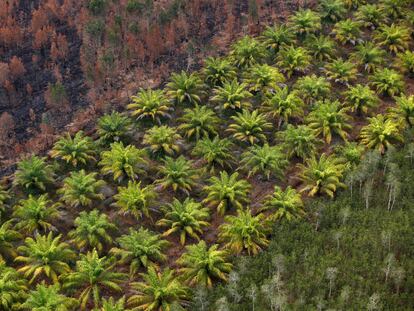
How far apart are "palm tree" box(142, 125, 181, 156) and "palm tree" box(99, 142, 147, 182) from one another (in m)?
1.29

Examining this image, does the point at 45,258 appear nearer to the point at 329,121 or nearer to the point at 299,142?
the point at 299,142

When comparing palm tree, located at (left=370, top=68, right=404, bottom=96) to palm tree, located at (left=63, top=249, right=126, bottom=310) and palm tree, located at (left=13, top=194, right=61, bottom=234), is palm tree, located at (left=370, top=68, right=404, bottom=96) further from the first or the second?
palm tree, located at (left=13, top=194, right=61, bottom=234)

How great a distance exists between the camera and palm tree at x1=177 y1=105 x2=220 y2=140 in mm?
34250

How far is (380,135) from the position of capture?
103ft

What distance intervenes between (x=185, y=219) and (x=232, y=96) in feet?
41.3

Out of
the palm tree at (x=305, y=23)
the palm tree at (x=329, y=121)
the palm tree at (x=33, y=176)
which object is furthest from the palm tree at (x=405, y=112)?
the palm tree at (x=33, y=176)

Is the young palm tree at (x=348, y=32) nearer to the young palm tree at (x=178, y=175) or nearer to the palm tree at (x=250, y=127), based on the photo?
the palm tree at (x=250, y=127)

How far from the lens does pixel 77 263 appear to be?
24.0m

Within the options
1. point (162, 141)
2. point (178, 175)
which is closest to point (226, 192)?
point (178, 175)

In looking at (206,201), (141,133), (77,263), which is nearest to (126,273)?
(77,263)

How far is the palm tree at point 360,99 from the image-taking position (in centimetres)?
3538

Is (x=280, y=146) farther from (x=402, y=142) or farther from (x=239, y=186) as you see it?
(x=402, y=142)

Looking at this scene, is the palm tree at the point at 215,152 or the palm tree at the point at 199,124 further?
the palm tree at the point at 199,124

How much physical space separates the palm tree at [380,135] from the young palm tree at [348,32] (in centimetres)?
1311
